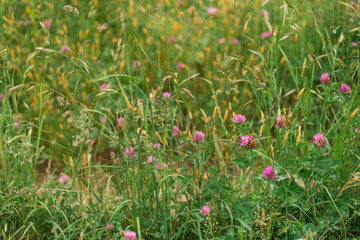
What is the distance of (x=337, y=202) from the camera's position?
5.75 ft

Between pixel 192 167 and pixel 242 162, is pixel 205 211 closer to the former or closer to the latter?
pixel 242 162

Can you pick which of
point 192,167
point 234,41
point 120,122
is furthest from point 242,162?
point 234,41

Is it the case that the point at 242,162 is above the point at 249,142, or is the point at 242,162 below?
below

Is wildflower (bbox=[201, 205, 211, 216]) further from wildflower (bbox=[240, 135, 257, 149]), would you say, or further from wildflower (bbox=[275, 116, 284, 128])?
wildflower (bbox=[275, 116, 284, 128])

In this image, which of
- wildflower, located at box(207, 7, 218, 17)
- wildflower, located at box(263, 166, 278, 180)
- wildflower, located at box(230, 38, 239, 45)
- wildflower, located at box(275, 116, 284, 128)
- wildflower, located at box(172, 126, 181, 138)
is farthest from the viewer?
wildflower, located at box(207, 7, 218, 17)

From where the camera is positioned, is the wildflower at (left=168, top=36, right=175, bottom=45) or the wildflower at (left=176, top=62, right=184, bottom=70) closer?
the wildflower at (left=176, top=62, right=184, bottom=70)

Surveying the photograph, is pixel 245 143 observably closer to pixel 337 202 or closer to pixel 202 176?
pixel 202 176

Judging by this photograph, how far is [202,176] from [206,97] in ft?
5.15

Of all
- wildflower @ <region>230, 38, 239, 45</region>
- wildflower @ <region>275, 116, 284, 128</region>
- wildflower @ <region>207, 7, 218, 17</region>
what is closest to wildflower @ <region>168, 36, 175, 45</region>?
wildflower @ <region>207, 7, 218, 17</region>

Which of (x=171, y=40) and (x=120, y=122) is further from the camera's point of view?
(x=171, y=40)

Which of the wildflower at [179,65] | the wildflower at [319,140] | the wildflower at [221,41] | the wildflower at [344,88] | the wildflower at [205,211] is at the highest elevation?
the wildflower at [344,88]

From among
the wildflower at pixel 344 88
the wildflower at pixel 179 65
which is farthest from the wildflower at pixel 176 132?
the wildflower at pixel 179 65

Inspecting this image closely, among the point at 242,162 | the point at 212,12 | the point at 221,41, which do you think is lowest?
the point at 221,41

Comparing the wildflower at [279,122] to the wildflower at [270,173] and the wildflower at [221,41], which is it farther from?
the wildflower at [221,41]
